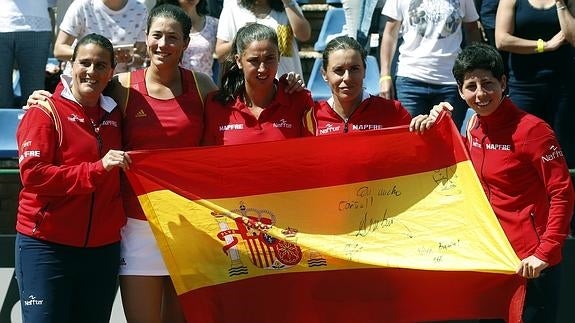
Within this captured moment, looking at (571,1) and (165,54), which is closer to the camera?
(165,54)

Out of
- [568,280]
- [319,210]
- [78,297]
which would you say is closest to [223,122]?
[319,210]

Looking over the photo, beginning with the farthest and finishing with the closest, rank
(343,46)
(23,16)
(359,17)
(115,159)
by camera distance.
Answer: (359,17)
(23,16)
(343,46)
(115,159)

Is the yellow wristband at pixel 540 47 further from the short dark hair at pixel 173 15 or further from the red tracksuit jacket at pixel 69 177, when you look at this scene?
the red tracksuit jacket at pixel 69 177

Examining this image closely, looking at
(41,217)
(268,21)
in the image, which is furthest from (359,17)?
(41,217)

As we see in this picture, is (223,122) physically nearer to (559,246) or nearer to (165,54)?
(165,54)

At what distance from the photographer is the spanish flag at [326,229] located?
5535 mm

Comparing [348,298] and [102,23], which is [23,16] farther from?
[348,298]

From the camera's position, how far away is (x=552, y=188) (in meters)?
5.23

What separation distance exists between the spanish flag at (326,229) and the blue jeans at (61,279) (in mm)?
353

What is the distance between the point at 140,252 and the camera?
5.62 metres

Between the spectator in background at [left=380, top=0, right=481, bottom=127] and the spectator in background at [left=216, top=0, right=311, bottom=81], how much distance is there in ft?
2.13

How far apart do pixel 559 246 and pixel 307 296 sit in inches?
51.2

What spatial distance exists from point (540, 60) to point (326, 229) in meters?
2.71

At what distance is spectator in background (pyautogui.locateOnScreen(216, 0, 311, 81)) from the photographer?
25.2 ft
